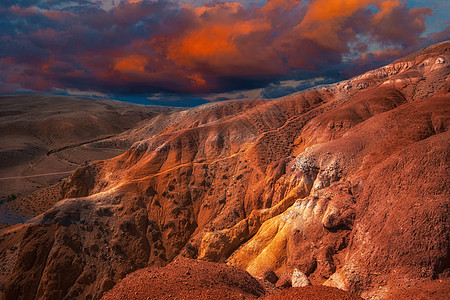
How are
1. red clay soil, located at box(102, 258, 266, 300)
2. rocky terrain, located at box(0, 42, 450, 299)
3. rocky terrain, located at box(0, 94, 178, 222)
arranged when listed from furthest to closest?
1. rocky terrain, located at box(0, 94, 178, 222)
2. rocky terrain, located at box(0, 42, 450, 299)
3. red clay soil, located at box(102, 258, 266, 300)

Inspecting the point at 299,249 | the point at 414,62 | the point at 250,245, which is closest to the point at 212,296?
the point at 299,249

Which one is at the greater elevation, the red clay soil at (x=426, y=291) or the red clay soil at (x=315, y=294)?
the red clay soil at (x=315, y=294)

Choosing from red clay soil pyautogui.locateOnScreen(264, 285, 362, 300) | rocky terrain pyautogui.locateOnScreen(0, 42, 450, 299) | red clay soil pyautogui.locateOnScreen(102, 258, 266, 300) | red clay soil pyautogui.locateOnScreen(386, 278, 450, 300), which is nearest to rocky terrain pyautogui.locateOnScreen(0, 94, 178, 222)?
rocky terrain pyautogui.locateOnScreen(0, 42, 450, 299)

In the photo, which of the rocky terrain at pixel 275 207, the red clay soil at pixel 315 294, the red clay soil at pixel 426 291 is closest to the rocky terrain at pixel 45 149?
the rocky terrain at pixel 275 207

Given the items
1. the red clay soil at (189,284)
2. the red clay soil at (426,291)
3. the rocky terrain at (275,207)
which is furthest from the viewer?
the rocky terrain at (275,207)

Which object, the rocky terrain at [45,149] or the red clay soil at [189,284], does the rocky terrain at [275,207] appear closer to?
the red clay soil at [189,284]

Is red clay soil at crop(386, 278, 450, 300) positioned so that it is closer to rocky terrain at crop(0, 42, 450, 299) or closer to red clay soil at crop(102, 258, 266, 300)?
rocky terrain at crop(0, 42, 450, 299)
